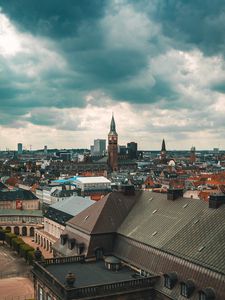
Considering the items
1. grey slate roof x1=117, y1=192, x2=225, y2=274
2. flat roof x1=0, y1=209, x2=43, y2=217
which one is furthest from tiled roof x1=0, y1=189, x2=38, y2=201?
grey slate roof x1=117, y1=192, x2=225, y2=274

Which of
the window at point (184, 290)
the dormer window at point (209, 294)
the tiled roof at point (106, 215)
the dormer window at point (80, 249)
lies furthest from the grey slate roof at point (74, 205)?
the dormer window at point (209, 294)

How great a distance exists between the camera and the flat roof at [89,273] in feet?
152

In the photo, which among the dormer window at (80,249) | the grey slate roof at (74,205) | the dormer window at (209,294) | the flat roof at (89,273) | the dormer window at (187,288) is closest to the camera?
the dormer window at (209,294)

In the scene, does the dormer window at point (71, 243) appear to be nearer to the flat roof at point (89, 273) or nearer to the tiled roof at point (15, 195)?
the flat roof at point (89, 273)

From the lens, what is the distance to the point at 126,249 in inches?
2089

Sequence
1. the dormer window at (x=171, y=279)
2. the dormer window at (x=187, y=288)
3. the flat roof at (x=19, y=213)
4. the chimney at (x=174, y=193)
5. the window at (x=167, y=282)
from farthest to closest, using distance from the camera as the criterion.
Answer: the flat roof at (x=19, y=213) → the chimney at (x=174, y=193) → the window at (x=167, y=282) → the dormer window at (x=171, y=279) → the dormer window at (x=187, y=288)

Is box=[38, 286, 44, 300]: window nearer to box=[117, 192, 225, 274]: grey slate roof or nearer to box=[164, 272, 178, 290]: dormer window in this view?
box=[117, 192, 225, 274]: grey slate roof

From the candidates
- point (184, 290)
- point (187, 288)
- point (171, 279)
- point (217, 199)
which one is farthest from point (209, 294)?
point (217, 199)

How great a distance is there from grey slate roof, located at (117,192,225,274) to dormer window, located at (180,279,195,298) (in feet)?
6.78

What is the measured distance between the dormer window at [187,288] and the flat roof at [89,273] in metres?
8.05

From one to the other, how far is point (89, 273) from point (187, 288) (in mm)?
13666

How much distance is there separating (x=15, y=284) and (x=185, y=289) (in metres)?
43.8

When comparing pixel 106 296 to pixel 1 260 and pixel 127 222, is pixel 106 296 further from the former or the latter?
pixel 1 260

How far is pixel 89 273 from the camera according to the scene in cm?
4925
